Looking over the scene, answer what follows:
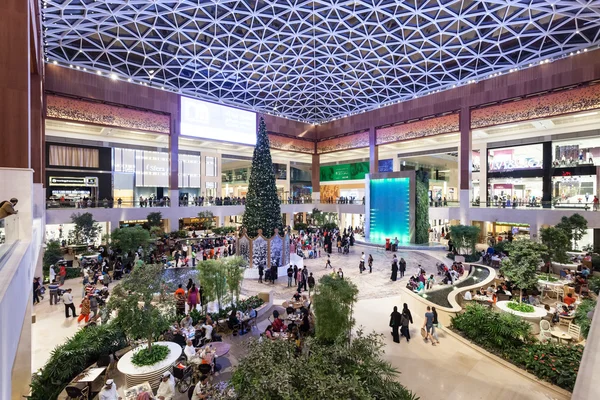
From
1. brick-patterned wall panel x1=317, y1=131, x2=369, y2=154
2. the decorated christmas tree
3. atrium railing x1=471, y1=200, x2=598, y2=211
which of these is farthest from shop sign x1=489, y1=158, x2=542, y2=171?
the decorated christmas tree

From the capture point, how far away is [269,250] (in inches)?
→ 615

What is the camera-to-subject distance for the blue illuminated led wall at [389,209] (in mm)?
24234

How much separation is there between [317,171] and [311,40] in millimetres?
16004

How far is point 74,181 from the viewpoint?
25.4m

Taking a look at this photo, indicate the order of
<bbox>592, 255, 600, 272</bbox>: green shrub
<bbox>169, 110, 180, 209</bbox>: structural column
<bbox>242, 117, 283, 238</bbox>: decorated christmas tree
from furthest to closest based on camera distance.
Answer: <bbox>169, 110, 180, 209</bbox>: structural column, <bbox>242, 117, 283, 238</bbox>: decorated christmas tree, <bbox>592, 255, 600, 272</bbox>: green shrub

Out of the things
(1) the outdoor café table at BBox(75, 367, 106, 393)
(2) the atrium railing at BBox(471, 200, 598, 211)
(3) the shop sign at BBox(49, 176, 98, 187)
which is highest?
(3) the shop sign at BBox(49, 176, 98, 187)

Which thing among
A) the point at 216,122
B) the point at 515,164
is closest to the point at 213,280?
the point at 216,122

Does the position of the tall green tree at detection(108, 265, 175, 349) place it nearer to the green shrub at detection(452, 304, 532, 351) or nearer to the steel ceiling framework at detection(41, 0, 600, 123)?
the green shrub at detection(452, 304, 532, 351)

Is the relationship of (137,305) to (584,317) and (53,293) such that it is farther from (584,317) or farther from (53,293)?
(584,317)

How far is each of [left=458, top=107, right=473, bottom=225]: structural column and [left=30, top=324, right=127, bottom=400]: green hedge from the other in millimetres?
23065

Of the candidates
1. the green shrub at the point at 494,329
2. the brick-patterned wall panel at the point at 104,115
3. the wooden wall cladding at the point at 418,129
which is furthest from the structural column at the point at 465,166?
the brick-patterned wall panel at the point at 104,115

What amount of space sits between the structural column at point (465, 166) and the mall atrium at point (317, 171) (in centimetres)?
17

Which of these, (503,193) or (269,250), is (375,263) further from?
(503,193)

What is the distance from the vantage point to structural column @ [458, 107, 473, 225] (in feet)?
75.6
